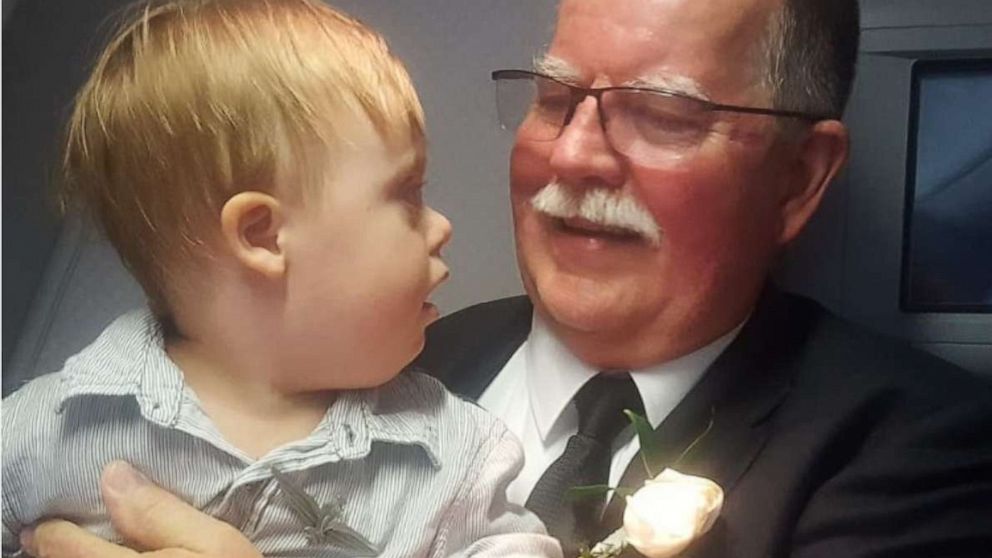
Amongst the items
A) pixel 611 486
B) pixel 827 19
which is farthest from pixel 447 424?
pixel 827 19

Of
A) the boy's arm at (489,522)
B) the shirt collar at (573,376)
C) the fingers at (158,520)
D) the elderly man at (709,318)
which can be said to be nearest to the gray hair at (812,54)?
the elderly man at (709,318)

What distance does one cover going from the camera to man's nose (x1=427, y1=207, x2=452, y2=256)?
0.52 meters

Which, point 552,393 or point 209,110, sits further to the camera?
point 552,393

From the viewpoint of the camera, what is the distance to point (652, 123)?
0.56 metres

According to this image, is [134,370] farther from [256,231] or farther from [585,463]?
[585,463]

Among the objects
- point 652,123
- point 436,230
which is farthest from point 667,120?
point 436,230

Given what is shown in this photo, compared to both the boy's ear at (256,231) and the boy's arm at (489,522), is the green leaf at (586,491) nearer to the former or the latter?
the boy's arm at (489,522)

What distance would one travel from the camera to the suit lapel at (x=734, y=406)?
1.79 ft

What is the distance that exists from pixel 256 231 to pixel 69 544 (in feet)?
0.50

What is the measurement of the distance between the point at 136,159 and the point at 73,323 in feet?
0.30

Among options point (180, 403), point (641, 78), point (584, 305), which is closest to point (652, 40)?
point (641, 78)

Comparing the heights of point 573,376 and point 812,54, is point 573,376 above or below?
below

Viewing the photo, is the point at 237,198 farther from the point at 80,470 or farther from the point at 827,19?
the point at 827,19

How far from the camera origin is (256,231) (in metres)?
0.50
